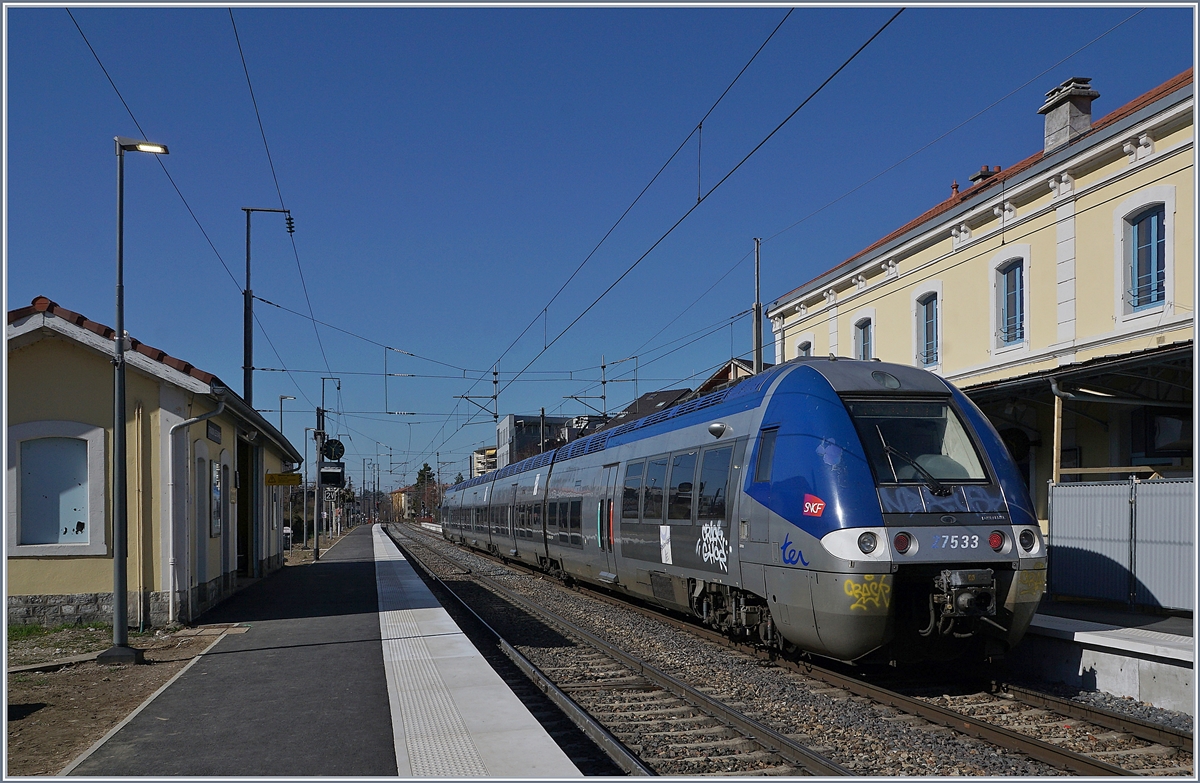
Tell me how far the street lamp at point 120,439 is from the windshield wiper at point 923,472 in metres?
8.47

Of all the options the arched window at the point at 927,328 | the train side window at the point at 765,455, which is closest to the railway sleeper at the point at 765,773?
the train side window at the point at 765,455

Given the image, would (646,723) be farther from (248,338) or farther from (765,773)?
(248,338)

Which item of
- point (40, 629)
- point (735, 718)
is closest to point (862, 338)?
point (735, 718)

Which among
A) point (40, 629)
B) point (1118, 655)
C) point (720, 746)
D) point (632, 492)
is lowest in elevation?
point (40, 629)

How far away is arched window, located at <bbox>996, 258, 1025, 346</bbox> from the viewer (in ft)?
60.7

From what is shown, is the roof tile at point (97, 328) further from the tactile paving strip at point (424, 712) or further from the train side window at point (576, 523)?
the train side window at point (576, 523)

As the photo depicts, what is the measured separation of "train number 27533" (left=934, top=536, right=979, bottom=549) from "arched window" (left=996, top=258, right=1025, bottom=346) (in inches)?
431

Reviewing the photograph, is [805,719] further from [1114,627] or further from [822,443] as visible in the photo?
[1114,627]

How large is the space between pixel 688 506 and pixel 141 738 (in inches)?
269

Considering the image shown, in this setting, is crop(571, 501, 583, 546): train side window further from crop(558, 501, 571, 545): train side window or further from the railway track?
the railway track

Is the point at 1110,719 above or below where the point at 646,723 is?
above

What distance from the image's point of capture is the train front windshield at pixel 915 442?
9.03m

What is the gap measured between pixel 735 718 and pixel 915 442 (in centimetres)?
322

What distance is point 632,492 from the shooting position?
15086 millimetres
